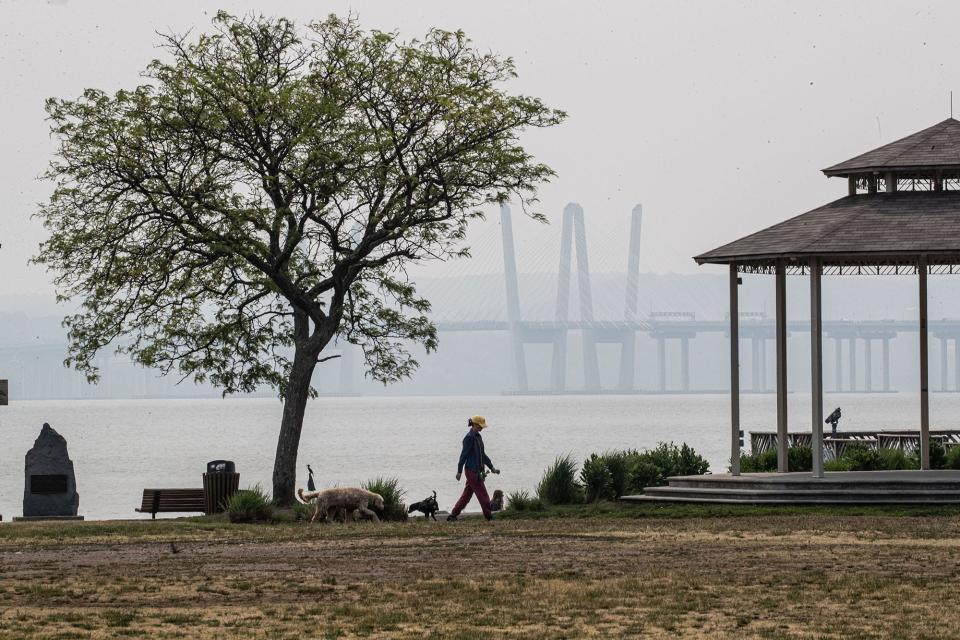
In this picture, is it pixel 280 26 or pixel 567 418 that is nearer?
pixel 280 26

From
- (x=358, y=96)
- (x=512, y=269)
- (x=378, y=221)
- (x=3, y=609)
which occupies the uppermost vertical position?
(x=512, y=269)

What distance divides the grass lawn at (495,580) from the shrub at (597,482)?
329 centimetres

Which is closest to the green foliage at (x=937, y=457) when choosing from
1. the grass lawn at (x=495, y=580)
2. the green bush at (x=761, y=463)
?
the green bush at (x=761, y=463)

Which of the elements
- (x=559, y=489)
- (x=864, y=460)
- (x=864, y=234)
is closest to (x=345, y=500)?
(x=559, y=489)

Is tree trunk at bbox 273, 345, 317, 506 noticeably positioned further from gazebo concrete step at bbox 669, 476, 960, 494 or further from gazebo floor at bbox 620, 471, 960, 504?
gazebo concrete step at bbox 669, 476, 960, 494

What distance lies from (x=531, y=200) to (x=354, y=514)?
8.19 metres

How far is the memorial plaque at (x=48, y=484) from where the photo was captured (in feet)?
88.8

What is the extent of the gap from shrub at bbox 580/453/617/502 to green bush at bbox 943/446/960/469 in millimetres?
6584

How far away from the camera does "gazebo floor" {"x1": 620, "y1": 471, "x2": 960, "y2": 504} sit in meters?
23.7

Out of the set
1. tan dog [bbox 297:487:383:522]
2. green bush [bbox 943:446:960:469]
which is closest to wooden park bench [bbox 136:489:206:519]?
tan dog [bbox 297:487:383:522]

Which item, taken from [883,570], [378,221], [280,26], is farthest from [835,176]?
[883,570]

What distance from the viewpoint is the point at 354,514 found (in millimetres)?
23719

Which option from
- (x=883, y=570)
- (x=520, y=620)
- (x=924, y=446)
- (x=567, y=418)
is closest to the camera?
(x=520, y=620)

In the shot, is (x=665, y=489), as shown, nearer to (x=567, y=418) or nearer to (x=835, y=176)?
(x=835, y=176)
